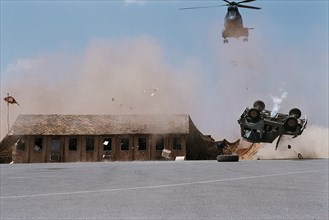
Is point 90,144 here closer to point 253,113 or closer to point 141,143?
point 141,143

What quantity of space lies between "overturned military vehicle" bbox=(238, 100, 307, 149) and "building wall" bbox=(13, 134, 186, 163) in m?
12.3

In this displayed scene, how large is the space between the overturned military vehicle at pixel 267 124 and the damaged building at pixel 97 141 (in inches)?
466

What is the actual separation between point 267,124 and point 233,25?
10.5m

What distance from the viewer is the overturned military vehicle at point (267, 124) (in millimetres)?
34281

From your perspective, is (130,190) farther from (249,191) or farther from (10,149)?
(10,149)

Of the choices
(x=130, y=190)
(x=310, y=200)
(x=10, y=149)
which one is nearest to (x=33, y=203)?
(x=130, y=190)

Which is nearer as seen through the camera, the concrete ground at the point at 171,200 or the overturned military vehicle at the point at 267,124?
the concrete ground at the point at 171,200

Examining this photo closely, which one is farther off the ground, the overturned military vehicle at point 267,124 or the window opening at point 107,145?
the overturned military vehicle at point 267,124

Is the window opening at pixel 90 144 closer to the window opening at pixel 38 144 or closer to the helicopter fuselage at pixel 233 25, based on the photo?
the window opening at pixel 38 144

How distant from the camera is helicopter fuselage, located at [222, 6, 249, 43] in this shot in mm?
28578

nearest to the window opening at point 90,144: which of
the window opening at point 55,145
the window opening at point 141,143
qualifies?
the window opening at point 55,145

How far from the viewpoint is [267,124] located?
115 feet

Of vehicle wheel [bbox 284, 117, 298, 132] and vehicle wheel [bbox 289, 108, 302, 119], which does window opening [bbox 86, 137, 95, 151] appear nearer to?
vehicle wheel [bbox 284, 117, 298, 132]

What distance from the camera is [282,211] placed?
8969 millimetres
